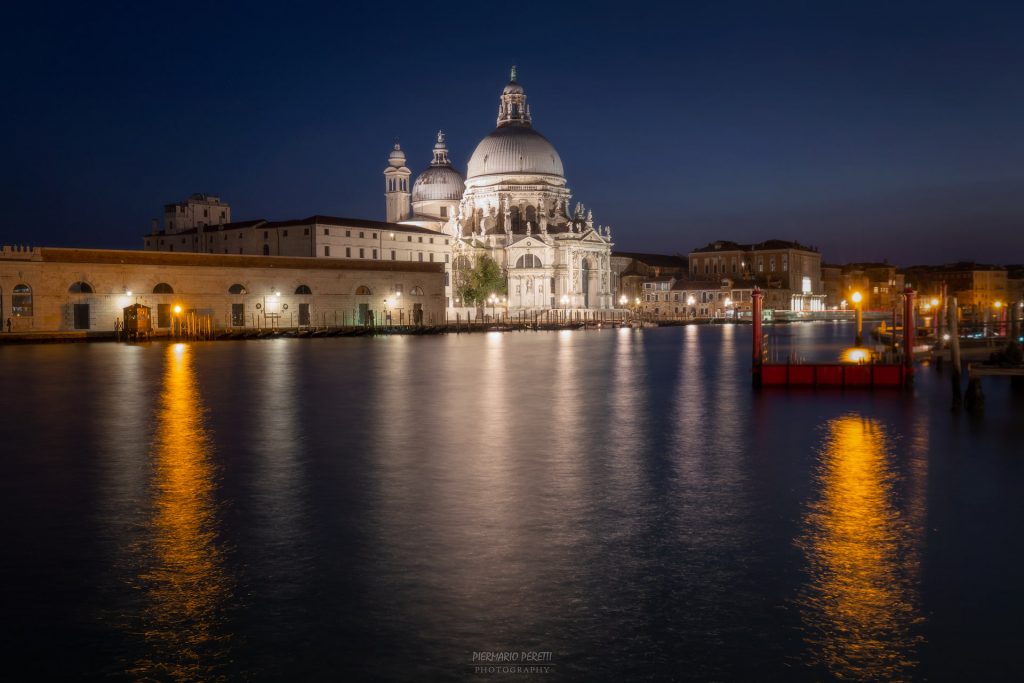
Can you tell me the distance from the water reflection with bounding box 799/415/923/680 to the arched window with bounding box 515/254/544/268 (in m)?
79.1

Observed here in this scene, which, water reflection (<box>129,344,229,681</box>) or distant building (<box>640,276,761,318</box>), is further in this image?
distant building (<box>640,276,761,318</box>)

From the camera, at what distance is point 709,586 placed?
6.69m

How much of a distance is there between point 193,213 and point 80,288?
47.1 m

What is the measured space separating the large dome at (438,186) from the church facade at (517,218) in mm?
126

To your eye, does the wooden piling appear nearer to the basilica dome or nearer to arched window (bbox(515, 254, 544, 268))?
arched window (bbox(515, 254, 544, 268))

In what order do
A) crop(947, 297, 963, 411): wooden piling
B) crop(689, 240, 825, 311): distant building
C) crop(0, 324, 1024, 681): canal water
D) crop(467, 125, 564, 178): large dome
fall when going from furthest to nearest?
1. crop(689, 240, 825, 311): distant building
2. crop(467, 125, 564, 178): large dome
3. crop(947, 297, 963, 411): wooden piling
4. crop(0, 324, 1024, 681): canal water

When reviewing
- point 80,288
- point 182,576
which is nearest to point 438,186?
point 80,288

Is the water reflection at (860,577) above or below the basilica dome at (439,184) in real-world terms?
below

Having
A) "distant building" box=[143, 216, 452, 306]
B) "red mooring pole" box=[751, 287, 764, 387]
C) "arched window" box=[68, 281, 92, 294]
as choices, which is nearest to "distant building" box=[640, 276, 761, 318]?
"distant building" box=[143, 216, 452, 306]

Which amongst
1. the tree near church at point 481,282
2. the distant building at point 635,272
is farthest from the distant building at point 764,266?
the tree near church at point 481,282

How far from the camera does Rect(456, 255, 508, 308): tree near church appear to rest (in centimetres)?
8156

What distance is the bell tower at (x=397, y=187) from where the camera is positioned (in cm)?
10275

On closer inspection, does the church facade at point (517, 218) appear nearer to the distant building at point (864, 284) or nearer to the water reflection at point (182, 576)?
the distant building at point (864, 284)

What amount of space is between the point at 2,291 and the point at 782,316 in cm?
8618
